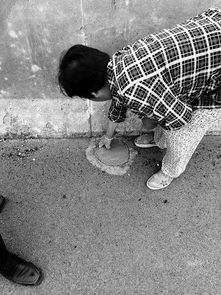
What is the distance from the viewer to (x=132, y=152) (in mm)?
2773

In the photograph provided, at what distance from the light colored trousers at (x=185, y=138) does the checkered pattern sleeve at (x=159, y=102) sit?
247mm

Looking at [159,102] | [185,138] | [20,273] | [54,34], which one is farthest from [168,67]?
[20,273]

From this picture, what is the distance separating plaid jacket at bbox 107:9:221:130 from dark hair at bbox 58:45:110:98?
61 millimetres

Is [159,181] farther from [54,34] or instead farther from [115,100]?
[54,34]

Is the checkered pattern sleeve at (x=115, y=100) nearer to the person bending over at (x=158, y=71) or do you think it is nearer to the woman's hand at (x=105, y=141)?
the person bending over at (x=158, y=71)

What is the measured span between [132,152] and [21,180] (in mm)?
947

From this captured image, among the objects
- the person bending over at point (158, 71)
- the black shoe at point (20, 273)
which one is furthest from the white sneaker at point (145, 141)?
the black shoe at point (20, 273)

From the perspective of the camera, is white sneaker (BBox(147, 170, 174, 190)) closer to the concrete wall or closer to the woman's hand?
the woman's hand

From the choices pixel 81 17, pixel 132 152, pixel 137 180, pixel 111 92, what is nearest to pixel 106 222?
pixel 137 180

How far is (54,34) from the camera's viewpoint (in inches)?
87.6

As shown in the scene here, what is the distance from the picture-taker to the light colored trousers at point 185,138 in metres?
2.06

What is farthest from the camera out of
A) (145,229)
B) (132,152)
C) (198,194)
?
(132,152)

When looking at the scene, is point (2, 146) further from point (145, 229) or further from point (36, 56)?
point (145, 229)

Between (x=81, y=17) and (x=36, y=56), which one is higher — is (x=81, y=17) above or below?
above
